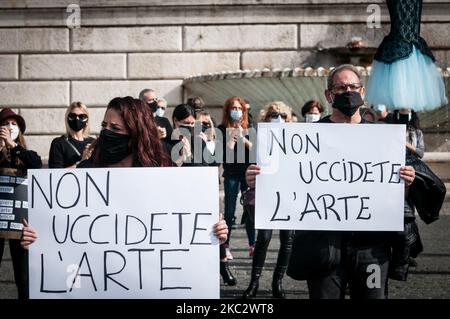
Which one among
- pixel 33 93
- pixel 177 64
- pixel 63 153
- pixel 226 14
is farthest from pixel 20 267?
pixel 33 93

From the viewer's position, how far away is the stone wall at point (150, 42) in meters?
13.8

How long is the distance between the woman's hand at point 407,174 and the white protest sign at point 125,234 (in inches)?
35.0

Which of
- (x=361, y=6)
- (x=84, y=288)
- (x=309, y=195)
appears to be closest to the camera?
(x=84, y=288)

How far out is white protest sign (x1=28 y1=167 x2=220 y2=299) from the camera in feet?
12.0

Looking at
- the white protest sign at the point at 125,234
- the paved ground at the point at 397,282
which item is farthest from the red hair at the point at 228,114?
the white protest sign at the point at 125,234

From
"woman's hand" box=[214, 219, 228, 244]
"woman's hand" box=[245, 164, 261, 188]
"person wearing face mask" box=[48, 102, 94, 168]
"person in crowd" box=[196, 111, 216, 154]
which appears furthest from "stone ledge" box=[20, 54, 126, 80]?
"woman's hand" box=[214, 219, 228, 244]

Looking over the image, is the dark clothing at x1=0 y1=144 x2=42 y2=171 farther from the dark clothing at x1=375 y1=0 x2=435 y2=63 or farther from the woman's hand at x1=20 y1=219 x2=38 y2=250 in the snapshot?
the dark clothing at x1=375 y1=0 x2=435 y2=63

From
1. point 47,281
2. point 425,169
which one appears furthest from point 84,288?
point 425,169

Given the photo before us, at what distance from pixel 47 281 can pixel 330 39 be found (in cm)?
1068

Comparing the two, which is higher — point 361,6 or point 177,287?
point 361,6

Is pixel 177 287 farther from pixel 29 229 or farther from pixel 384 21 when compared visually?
pixel 384 21

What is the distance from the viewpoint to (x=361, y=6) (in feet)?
44.9

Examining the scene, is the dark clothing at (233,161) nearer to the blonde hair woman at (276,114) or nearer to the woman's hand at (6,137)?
the blonde hair woman at (276,114)
